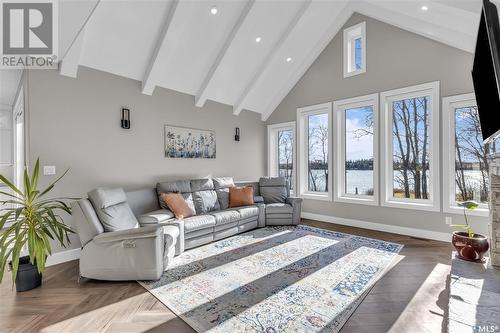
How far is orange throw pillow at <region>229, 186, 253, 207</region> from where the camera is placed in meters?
4.71

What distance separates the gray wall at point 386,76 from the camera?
3.75m

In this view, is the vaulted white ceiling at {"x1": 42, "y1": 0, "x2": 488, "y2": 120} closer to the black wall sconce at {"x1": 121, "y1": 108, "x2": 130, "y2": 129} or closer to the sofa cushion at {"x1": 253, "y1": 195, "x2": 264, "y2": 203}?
the black wall sconce at {"x1": 121, "y1": 108, "x2": 130, "y2": 129}

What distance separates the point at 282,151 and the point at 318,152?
1039 mm

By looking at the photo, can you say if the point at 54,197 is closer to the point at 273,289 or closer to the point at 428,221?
the point at 273,289

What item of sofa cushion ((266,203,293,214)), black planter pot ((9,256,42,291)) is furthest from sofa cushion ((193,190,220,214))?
black planter pot ((9,256,42,291))

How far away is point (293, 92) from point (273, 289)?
181 inches

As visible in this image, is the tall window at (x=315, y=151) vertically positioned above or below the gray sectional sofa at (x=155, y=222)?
above

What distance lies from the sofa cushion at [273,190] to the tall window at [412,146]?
1.93 metres

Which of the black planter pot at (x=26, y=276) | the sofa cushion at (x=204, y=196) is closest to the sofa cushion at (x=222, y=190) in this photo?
the sofa cushion at (x=204, y=196)

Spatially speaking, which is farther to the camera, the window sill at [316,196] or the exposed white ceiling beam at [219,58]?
the window sill at [316,196]

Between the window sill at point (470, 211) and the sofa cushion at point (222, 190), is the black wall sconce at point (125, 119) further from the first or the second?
the window sill at point (470, 211)

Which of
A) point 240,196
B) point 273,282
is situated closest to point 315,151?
point 240,196

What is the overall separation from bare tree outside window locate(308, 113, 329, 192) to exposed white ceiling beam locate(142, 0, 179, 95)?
345cm

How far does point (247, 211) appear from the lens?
4.42m
